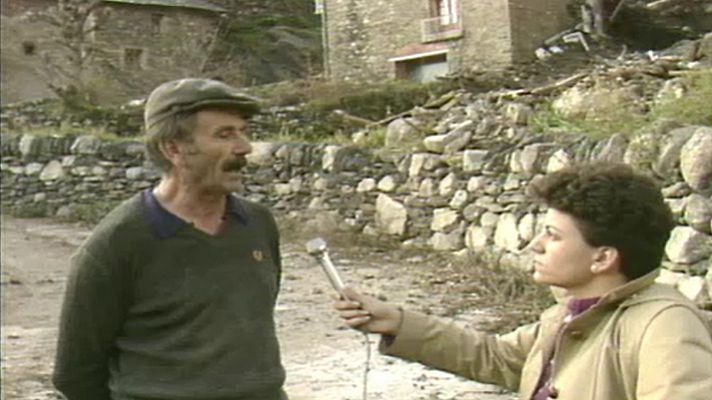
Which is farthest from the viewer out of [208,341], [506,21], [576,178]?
[506,21]

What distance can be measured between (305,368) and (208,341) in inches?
99.5

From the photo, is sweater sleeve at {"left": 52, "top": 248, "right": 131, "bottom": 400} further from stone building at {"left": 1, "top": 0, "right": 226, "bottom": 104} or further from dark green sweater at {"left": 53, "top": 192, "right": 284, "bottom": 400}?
stone building at {"left": 1, "top": 0, "right": 226, "bottom": 104}

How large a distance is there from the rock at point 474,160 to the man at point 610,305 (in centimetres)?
453

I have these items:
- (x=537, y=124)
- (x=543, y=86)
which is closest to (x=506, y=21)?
(x=543, y=86)

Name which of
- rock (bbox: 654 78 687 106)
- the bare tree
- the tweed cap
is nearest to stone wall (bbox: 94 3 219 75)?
the bare tree

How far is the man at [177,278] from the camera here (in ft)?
5.15

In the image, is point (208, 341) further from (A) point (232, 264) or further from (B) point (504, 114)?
(B) point (504, 114)

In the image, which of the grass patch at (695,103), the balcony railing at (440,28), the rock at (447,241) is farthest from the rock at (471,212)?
the balcony railing at (440,28)

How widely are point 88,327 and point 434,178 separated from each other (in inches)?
194

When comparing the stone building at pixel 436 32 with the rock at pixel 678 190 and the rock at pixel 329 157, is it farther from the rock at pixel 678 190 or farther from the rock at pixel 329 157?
the rock at pixel 329 157

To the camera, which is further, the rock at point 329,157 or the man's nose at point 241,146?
the rock at point 329,157

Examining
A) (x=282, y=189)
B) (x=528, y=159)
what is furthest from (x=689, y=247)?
(x=282, y=189)

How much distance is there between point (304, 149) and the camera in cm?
748

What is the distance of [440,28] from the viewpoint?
115 inches
